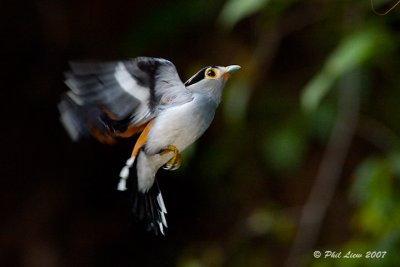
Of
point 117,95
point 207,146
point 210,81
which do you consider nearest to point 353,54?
point 210,81

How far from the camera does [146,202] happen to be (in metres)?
0.73

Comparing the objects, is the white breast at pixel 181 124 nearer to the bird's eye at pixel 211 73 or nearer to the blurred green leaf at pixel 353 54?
the bird's eye at pixel 211 73

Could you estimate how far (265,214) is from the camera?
2.46 metres

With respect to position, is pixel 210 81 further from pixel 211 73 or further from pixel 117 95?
pixel 117 95

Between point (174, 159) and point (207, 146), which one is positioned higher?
point (174, 159)

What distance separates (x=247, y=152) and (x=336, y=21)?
683 mm

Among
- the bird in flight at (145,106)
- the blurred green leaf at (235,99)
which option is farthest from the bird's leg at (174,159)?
the blurred green leaf at (235,99)

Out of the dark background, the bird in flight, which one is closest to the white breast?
the bird in flight

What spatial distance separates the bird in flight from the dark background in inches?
60.8

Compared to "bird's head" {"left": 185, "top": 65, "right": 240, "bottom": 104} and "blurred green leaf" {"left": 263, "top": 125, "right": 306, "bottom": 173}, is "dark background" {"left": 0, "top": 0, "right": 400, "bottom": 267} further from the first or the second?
"bird's head" {"left": 185, "top": 65, "right": 240, "bottom": 104}

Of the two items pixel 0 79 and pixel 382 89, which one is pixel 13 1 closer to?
pixel 0 79

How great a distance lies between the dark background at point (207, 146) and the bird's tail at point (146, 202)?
1465mm

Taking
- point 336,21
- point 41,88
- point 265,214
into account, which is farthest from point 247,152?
point 41,88

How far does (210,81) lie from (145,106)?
98 mm
